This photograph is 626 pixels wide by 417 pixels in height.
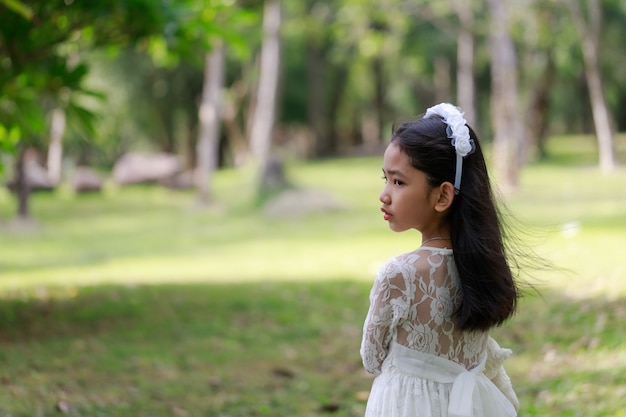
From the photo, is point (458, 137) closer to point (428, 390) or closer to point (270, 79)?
point (428, 390)

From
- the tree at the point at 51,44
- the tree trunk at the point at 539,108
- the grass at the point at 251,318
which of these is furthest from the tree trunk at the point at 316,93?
the tree at the point at 51,44

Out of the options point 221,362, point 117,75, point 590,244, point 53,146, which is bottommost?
point 221,362

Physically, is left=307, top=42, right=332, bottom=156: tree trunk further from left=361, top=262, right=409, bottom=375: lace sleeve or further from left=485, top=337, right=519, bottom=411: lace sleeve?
left=361, top=262, right=409, bottom=375: lace sleeve

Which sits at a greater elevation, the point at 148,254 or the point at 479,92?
the point at 479,92

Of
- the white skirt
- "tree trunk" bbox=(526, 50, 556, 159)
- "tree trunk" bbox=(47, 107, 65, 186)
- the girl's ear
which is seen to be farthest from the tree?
"tree trunk" bbox=(526, 50, 556, 159)

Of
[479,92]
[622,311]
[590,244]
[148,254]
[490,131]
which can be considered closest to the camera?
[622,311]

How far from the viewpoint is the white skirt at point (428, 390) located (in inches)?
102

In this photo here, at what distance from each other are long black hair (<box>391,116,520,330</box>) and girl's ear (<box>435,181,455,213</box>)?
0.02 metres

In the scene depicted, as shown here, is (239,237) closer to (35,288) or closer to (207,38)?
(35,288)

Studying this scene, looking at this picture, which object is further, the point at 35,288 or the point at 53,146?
the point at 53,146

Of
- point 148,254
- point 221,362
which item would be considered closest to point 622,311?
point 221,362

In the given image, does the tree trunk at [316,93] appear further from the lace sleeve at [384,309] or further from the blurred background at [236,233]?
the lace sleeve at [384,309]

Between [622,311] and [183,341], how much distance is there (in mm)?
3791

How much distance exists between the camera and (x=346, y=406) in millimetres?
5895
